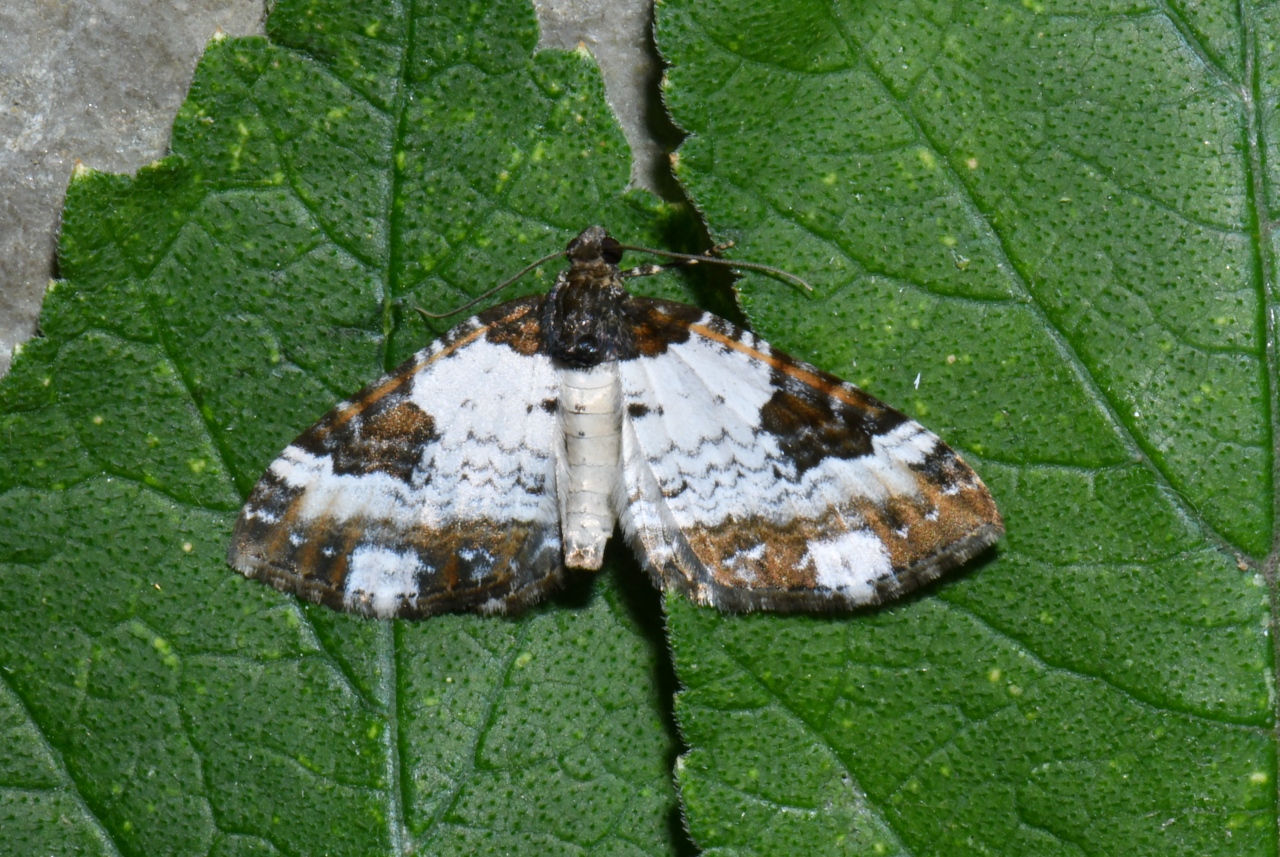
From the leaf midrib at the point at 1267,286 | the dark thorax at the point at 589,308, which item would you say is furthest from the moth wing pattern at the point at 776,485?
the leaf midrib at the point at 1267,286

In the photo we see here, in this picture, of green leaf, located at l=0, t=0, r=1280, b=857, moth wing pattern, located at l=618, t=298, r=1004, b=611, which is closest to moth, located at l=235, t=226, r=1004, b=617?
moth wing pattern, located at l=618, t=298, r=1004, b=611

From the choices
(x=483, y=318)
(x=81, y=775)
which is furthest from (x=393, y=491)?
(x=81, y=775)

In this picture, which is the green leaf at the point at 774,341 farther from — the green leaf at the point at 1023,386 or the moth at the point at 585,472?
the moth at the point at 585,472

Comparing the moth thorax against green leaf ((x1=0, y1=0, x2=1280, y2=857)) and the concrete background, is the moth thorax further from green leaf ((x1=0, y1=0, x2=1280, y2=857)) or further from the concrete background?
the concrete background

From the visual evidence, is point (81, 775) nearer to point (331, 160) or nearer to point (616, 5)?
point (331, 160)

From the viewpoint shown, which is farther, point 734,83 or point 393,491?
point 393,491
